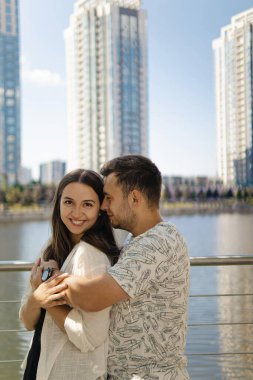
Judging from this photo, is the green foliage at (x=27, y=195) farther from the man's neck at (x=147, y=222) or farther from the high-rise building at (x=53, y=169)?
the man's neck at (x=147, y=222)

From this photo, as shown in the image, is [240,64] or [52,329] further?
[240,64]

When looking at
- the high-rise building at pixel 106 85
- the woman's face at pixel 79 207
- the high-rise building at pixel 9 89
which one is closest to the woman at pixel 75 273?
the woman's face at pixel 79 207

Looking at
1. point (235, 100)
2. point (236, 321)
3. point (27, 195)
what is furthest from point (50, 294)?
point (235, 100)

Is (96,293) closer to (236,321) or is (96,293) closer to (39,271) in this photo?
(39,271)

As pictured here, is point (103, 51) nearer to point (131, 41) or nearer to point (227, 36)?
point (131, 41)

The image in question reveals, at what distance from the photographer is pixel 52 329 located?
3.50ft

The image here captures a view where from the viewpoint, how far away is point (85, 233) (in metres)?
1.13

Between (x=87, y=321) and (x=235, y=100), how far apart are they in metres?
61.5

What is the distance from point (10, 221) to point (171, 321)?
4680 centimetres

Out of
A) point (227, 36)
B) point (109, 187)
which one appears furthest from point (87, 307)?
point (227, 36)

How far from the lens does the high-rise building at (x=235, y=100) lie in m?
57.4

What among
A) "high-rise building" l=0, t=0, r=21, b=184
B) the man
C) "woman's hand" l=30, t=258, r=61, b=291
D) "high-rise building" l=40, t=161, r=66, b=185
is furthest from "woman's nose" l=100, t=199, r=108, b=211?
"high-rise building" l=40, t=161, r=66, b=185

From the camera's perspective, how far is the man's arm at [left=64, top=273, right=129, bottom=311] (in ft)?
3.26

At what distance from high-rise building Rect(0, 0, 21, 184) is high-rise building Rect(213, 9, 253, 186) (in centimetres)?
2520
